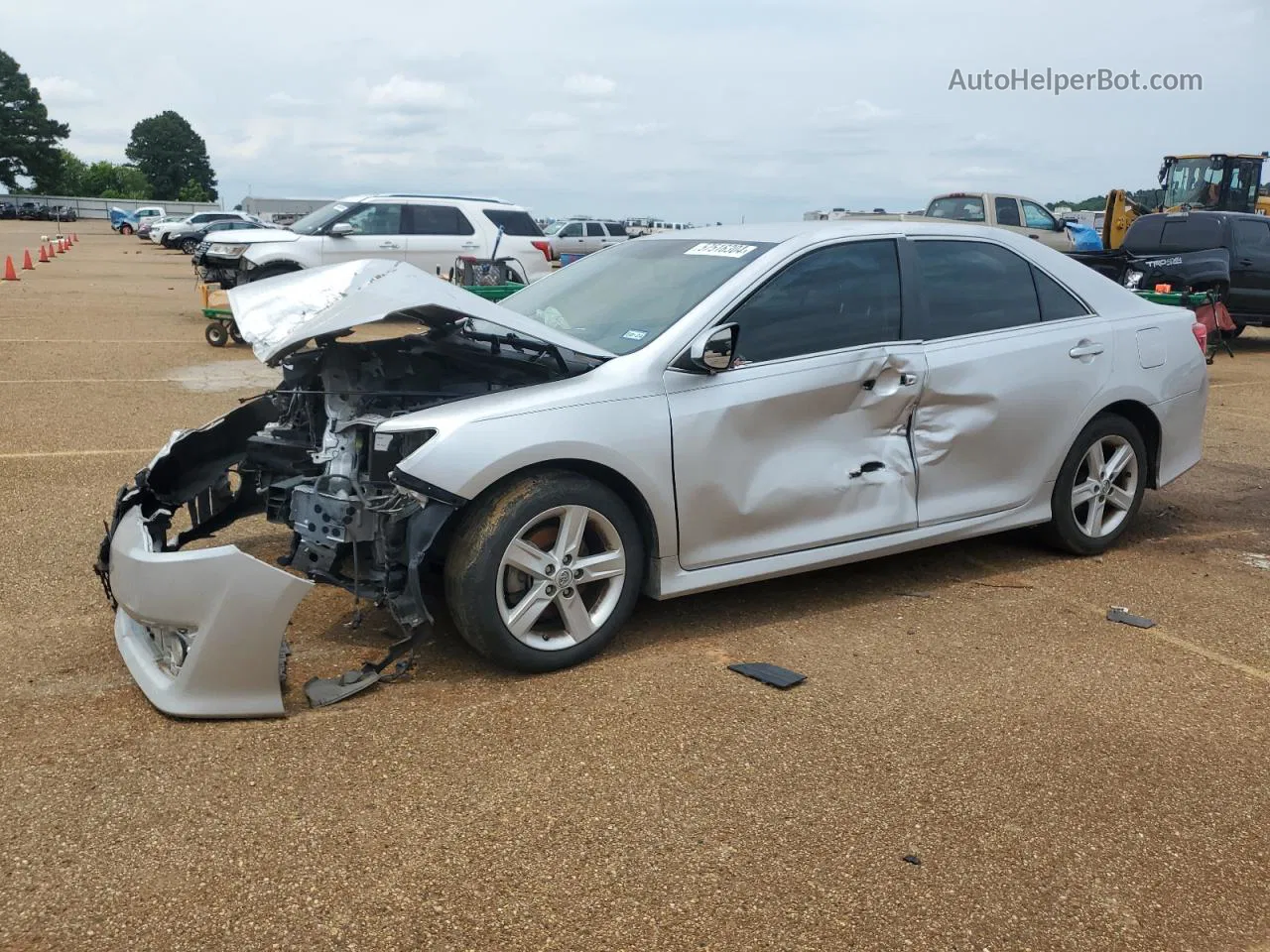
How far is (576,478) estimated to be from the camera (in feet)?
13.4

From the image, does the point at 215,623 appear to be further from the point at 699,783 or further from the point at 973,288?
the point at 973,288

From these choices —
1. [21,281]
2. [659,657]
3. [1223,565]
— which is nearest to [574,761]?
[659,657]

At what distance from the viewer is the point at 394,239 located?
16.3m

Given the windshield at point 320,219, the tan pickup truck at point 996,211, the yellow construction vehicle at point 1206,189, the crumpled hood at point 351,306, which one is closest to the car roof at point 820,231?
the crumpled hood at point 351,306

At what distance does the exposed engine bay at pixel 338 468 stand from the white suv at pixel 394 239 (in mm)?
10374

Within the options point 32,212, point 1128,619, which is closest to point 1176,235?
point 1128,619

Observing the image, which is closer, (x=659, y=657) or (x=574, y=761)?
(x=574, y=761)

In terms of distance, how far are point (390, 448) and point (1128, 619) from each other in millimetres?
3303

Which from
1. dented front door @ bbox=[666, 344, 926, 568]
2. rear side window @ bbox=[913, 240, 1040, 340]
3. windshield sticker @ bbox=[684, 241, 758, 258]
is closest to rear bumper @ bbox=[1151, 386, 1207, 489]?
rear side window @ bbox=[913, 240, 1040, 340]

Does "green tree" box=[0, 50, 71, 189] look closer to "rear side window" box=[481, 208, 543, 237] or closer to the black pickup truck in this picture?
"rear side window" box=[481, 208, 543, 237]

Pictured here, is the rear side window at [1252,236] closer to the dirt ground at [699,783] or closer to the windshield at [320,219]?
the dirt ground at [699,783]

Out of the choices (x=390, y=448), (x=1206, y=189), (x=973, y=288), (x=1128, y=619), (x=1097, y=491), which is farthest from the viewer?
(x=1206, y=189)

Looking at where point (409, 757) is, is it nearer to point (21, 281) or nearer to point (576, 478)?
point (576, 478)

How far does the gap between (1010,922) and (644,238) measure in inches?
146
